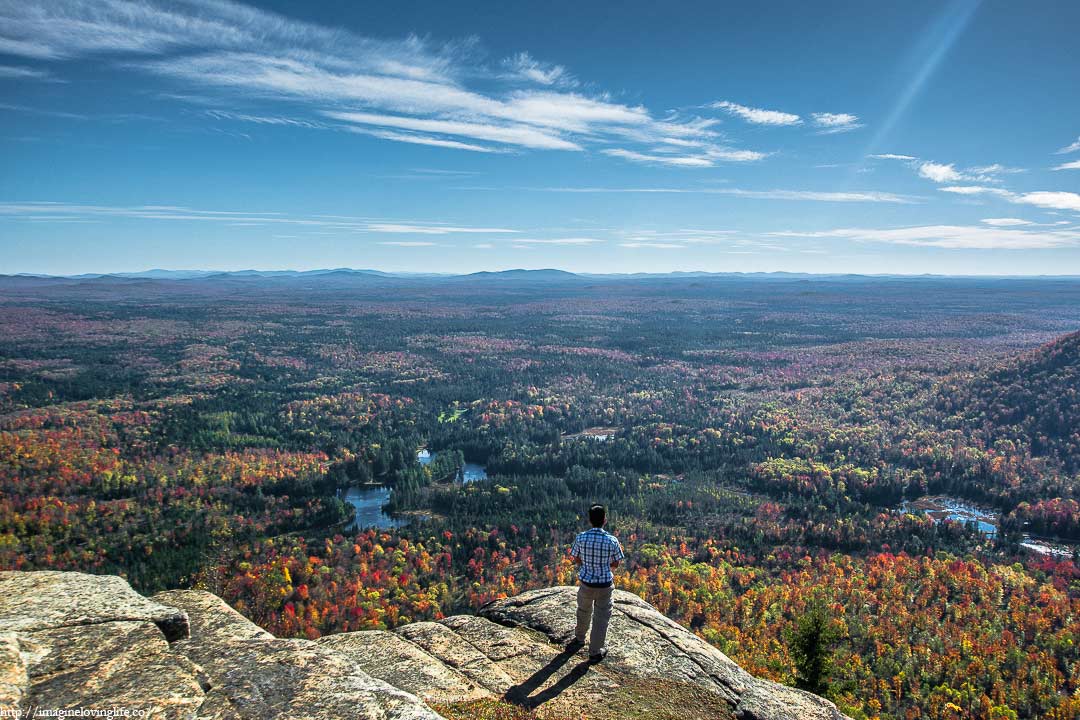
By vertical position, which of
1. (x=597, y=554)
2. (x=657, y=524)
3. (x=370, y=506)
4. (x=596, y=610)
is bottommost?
(x=370, y=506)

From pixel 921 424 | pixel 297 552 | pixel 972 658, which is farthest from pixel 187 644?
pixel 921 424

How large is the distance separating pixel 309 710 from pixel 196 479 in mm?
150072

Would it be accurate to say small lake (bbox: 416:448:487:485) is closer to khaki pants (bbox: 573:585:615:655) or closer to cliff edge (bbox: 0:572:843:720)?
cliff edge (bbox: 0:572:843:720)

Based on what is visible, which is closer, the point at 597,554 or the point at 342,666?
the point at 342,666

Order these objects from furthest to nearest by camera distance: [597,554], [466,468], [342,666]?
[466,468] < [597,554] < [342,666]

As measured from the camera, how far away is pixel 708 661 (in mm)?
20188

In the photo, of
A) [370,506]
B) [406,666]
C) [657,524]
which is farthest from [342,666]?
[370,506]

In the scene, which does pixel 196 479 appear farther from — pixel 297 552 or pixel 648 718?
pixel 648 718

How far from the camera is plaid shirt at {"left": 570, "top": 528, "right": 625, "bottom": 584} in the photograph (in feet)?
57.3

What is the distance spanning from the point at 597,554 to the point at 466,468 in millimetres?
157574

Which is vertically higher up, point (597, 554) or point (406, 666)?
point (597, 554)

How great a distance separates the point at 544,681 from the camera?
17.3 m

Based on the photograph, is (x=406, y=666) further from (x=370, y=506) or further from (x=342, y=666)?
(x=370, y=506)

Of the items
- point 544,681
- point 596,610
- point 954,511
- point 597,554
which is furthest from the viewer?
point 954,511
